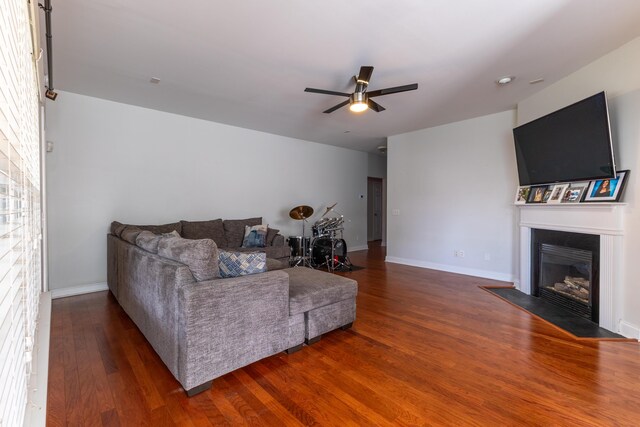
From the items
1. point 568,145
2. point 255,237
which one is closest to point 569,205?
point 568,145

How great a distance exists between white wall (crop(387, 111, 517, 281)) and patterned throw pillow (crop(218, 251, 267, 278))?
158 inches

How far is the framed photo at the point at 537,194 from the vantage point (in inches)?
142

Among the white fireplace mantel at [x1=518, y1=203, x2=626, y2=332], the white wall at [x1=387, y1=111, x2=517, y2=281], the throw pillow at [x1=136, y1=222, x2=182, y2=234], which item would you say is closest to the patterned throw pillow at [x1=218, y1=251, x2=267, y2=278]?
the throw pillow at [x1=136, y1=222, x2=182, y2=234]

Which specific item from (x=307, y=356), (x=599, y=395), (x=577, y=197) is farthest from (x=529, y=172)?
(x=307, y=356)

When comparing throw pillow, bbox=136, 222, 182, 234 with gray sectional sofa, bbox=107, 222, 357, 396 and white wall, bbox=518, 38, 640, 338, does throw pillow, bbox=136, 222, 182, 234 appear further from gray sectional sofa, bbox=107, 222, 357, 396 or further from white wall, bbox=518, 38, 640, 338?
white wall, bbox=518, 38, 640, 338

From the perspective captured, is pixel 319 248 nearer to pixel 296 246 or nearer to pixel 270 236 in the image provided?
pixel 296 246

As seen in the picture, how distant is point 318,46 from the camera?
2.60 meters

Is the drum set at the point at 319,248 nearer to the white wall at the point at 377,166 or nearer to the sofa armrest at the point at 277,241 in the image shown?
the sofa armrest at the point at 277,241

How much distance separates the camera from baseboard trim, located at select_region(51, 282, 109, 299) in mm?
3611

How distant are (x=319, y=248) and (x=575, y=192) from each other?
3.76m

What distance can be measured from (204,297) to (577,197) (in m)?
3.80

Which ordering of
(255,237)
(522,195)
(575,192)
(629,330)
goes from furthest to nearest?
(255,237)
(522,195)
(575,192)
(629,330)

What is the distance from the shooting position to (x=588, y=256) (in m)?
3.05

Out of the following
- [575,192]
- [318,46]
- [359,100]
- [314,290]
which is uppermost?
[318,46]
